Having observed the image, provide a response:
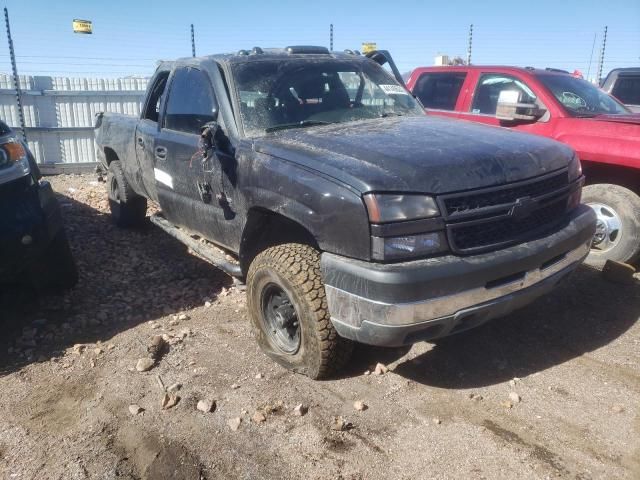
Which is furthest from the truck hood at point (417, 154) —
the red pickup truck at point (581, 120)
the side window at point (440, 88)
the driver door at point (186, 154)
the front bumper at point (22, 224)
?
the side window at point (440, 88)

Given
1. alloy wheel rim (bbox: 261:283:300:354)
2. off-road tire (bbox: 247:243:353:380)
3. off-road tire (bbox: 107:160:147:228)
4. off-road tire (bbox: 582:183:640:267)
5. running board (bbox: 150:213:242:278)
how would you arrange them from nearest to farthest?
off-road tire (bbox: 247:243:353:380) < alloy wheel rim (bbox: 261:283:300:354) < running board (bbox: 150:213:242:278) < off-road tire (bbox: 582:183:640:267) < off-road tire (bbox: 107:160:147:228)

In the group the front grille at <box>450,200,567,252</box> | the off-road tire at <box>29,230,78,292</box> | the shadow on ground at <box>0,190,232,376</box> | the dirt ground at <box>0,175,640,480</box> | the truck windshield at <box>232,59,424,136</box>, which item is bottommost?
the shadow on ground at <box>0,190,232,376</box>

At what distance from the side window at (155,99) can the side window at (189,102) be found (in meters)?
0.49

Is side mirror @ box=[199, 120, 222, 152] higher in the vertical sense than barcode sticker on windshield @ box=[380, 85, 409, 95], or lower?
lower

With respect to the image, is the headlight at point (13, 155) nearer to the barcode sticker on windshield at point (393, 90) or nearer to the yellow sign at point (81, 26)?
the barcode sticker on windshield at point (393, 90)

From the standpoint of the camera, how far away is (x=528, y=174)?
2920mm

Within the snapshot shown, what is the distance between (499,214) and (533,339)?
51.9 inches

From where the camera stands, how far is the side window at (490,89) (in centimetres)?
570

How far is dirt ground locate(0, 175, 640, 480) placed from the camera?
256 centimetres

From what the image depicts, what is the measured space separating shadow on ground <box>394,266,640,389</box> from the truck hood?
1209 millimetres

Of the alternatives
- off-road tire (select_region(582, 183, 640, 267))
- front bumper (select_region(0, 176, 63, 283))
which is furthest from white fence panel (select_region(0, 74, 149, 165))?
off-road tire (select_region(582, 183, 640, 267))

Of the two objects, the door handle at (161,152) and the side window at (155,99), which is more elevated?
the side window at (155,99)

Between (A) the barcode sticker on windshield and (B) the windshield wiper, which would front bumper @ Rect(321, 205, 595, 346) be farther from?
(A) the barcode sticker on windshield

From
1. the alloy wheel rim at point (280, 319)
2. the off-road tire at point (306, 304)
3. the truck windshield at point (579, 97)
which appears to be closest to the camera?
the off-road tire at point (306, 304)
